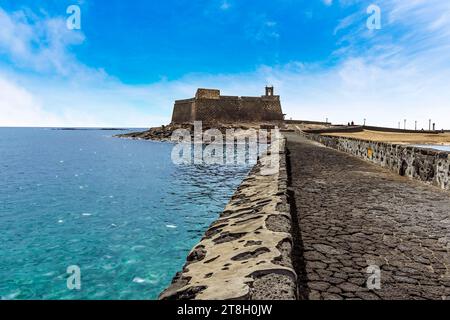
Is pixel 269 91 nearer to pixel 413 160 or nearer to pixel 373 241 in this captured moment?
pixel 413 160

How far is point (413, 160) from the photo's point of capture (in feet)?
27.8

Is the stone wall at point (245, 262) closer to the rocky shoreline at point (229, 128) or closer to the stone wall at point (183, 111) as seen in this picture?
the rocky shoreline at point (229, 128)

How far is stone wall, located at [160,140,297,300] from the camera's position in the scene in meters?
2.33

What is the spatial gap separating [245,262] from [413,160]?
7.48m

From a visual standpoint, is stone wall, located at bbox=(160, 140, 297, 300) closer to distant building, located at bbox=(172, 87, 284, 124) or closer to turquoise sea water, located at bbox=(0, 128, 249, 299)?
turquoise sea water, located at bbox=(0, 128, 249, 299)

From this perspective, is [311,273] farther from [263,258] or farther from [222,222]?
[222,222]

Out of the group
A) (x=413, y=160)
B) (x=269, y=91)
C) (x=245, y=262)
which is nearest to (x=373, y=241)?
(x=245, y=262)

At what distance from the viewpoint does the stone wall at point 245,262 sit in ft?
7.65

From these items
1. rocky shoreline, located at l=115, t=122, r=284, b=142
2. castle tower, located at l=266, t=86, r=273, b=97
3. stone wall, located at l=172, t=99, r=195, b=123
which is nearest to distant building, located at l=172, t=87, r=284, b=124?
stone wall, located at l=172, t=99, r=195, b=123

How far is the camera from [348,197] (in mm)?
6137

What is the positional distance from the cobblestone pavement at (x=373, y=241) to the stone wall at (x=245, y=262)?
297mm

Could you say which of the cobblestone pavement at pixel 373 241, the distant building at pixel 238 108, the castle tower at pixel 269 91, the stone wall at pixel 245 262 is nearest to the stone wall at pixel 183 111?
the distant building at pixel 238 108

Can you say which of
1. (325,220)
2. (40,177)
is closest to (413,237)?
(325,220)
